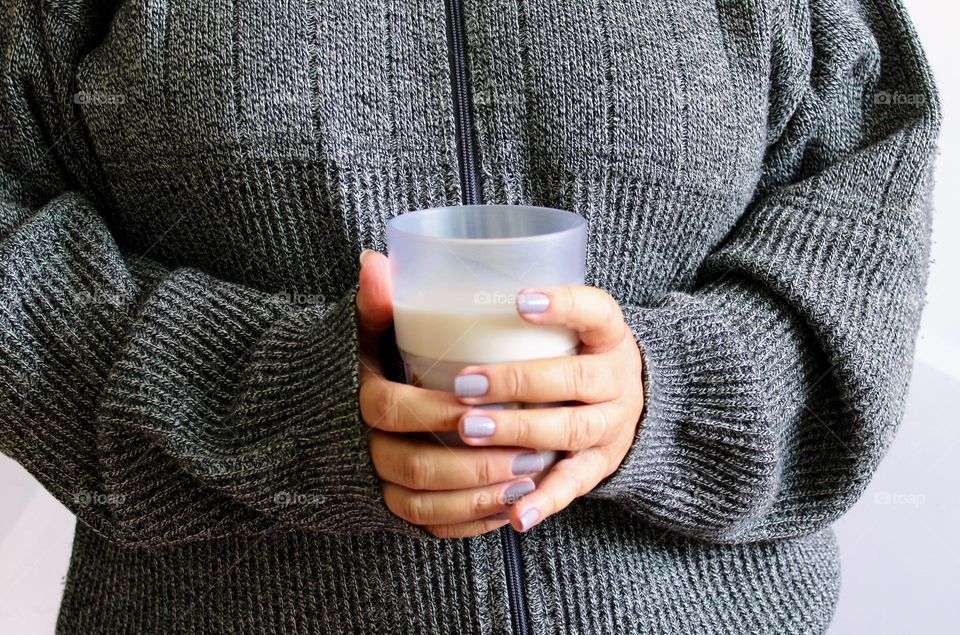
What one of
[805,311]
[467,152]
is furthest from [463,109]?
[805,311]

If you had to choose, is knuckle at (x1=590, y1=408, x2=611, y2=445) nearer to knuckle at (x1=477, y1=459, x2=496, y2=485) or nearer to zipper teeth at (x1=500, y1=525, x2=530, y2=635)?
knuckle at (x1=477, y1=459, x2=496, y2=485)

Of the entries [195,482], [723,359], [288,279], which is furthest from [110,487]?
[723,359]

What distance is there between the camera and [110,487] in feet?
1.78

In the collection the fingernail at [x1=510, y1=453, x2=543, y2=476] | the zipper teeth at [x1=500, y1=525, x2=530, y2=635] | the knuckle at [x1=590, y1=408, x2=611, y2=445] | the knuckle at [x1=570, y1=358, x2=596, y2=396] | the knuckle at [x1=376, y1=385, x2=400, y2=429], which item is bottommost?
the zipper teeth at [x1=500, y1=525, x2=530, y2=635]

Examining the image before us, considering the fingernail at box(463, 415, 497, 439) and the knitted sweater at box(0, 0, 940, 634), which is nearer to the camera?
the fingernail at box(463, 415, 497, 439)

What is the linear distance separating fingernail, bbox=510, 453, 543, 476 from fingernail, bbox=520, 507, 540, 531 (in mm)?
22

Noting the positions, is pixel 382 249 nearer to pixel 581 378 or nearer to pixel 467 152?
pixel 467 152

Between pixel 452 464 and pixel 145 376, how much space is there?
0.74 ft

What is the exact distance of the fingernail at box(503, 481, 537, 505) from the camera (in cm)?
45

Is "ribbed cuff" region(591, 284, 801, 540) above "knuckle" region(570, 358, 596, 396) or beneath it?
beneath

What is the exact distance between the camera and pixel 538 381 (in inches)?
16.3

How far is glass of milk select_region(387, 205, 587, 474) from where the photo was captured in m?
0.40

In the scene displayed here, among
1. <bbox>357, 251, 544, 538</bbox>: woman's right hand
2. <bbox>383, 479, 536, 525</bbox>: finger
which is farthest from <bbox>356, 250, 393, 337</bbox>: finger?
<bbox>383, 479, 536, 525</bbox>: finger

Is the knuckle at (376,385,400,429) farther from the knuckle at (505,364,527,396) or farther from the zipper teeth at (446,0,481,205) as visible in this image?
the zipper teeth at (446,0,481,205)
